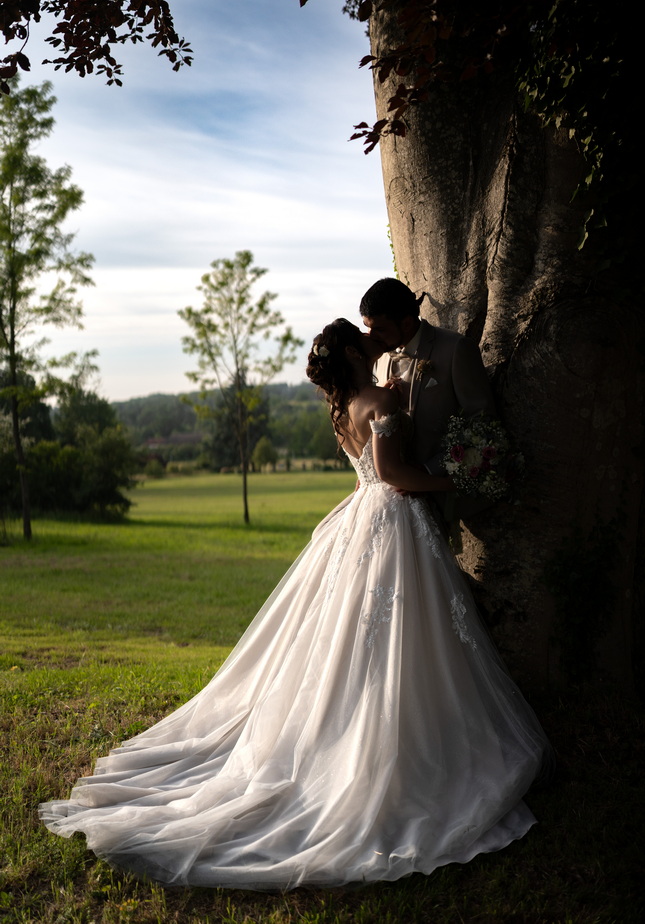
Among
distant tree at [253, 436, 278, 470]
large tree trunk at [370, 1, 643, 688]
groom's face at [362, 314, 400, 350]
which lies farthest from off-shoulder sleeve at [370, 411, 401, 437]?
distant tree at [253, 436, 278, 470]

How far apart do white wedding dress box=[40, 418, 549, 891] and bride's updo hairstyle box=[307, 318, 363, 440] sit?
1.00ft

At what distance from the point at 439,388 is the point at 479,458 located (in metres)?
0.52

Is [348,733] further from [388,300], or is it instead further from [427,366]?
[388,300]

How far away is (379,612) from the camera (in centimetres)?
401

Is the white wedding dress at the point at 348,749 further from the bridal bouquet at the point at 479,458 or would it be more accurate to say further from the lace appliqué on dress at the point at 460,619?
the bridal bouquet at the point at 479,458

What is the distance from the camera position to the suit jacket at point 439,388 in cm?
436

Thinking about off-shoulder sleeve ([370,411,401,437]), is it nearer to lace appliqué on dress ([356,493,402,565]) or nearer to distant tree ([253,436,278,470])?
lace appliqué on dress ([356,493,402,565])

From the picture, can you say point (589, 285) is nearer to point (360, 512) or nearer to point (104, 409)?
point (360, 512)

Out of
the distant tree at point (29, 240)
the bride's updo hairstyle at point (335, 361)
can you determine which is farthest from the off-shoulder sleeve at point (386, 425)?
the distant tree at point (29, 240)

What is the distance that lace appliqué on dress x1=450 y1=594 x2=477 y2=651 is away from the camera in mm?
4027

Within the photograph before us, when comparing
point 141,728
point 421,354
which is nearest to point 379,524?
point 421,354

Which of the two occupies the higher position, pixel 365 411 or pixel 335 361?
pixel 335 361

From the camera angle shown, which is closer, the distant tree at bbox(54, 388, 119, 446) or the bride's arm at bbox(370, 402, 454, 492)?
the bride's arm at bbox(370, 402, 454, 492)

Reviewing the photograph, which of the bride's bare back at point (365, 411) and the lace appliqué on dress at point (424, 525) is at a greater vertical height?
the bride's bare back at point (365, 411)
